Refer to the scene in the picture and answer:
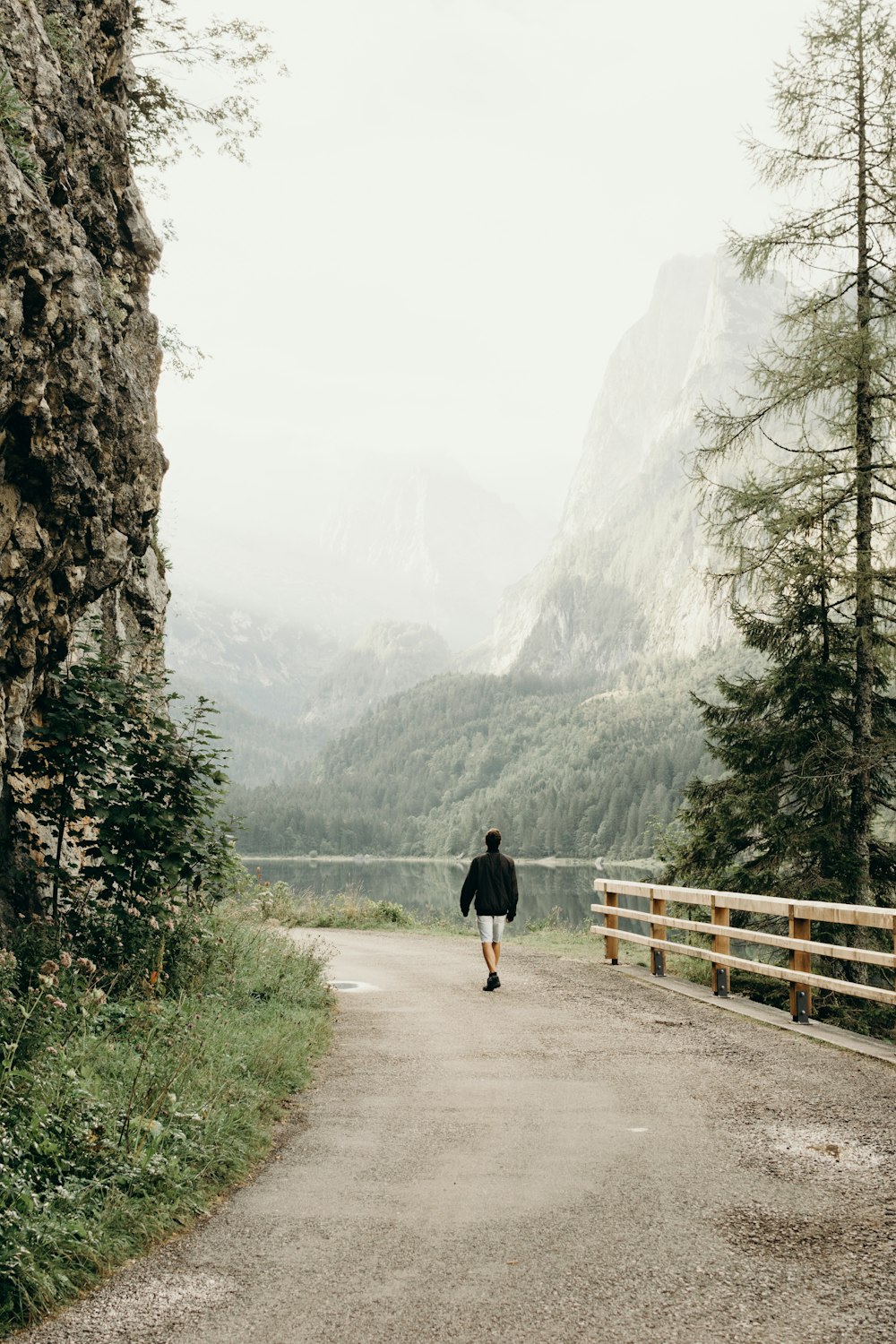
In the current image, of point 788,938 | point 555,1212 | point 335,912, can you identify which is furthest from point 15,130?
point 335,912

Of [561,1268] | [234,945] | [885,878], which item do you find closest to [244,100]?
[234,945]

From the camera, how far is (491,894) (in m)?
12.9

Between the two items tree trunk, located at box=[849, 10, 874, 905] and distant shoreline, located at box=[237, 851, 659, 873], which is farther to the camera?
distant shoreline, located at box=[237, 851, 659, 873]

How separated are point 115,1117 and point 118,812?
3.39 meters

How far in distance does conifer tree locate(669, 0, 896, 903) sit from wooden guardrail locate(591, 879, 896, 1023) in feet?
4.10

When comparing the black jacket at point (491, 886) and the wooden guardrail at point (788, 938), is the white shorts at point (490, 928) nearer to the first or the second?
the black jacket at point (491, 886)

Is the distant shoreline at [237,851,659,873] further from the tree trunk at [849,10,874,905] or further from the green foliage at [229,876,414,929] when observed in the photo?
the tree trunk at [849,10,874,905]

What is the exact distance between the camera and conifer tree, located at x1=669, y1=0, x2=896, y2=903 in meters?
12.9

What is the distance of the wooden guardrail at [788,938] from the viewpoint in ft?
28.1

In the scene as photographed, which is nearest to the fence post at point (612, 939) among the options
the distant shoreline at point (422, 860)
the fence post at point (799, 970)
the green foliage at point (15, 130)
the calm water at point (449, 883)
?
the fence post at point (799, 970)

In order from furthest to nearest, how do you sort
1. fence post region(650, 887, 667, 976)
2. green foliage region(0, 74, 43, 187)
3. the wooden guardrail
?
fence post region(650, 887, 667, 976)
the wooden guardrail
green foliage region(0, 74, 43, 187)

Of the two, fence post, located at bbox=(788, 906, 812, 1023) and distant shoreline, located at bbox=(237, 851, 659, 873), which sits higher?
fence post, located at bbox=(788, 906, 812, 1023)

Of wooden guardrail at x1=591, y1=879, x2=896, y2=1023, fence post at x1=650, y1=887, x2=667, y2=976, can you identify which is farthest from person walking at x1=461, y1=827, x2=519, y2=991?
fence post at x1=650, y1=887, x2=667, y2=976

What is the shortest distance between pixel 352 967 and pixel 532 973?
2733 millimetres
